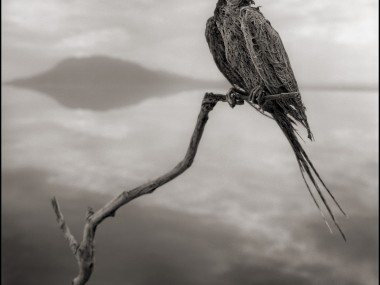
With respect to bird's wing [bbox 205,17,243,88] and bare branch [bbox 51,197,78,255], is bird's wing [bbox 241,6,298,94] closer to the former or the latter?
bird's wing [bbox 205,17,243,88]

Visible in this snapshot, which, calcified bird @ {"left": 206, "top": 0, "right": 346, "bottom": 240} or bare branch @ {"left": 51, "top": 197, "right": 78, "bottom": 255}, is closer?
calcified bird @ {"left": 206, "top": 0, "right": 346, "bottom": 240}

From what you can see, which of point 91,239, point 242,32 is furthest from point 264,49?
point 91,239

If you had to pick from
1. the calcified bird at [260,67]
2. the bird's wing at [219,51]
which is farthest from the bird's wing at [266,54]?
the bird's wing at [219,51]

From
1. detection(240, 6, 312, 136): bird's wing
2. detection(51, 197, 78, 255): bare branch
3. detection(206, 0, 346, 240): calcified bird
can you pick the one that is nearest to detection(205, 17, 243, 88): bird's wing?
detection(206, 0, 346, 240): calcified bird

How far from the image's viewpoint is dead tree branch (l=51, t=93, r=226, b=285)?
4.26m

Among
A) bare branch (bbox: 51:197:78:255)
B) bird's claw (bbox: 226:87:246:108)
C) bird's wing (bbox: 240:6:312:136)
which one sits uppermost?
bird's wing (bbox: 240:6:312:136)

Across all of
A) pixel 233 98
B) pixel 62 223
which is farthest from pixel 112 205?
pixel 233 98

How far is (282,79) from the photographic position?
13.7 ft

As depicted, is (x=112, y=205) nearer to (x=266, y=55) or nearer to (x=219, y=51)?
(x=219, y=51)

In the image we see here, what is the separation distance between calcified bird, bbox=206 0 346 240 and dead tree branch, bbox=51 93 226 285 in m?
0.26

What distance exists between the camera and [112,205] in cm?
474

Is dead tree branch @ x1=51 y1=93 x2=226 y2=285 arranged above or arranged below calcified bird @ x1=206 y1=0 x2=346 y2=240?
below

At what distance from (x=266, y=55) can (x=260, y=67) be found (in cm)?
13

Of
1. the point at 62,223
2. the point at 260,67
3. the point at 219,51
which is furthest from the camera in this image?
the point at 62,223
